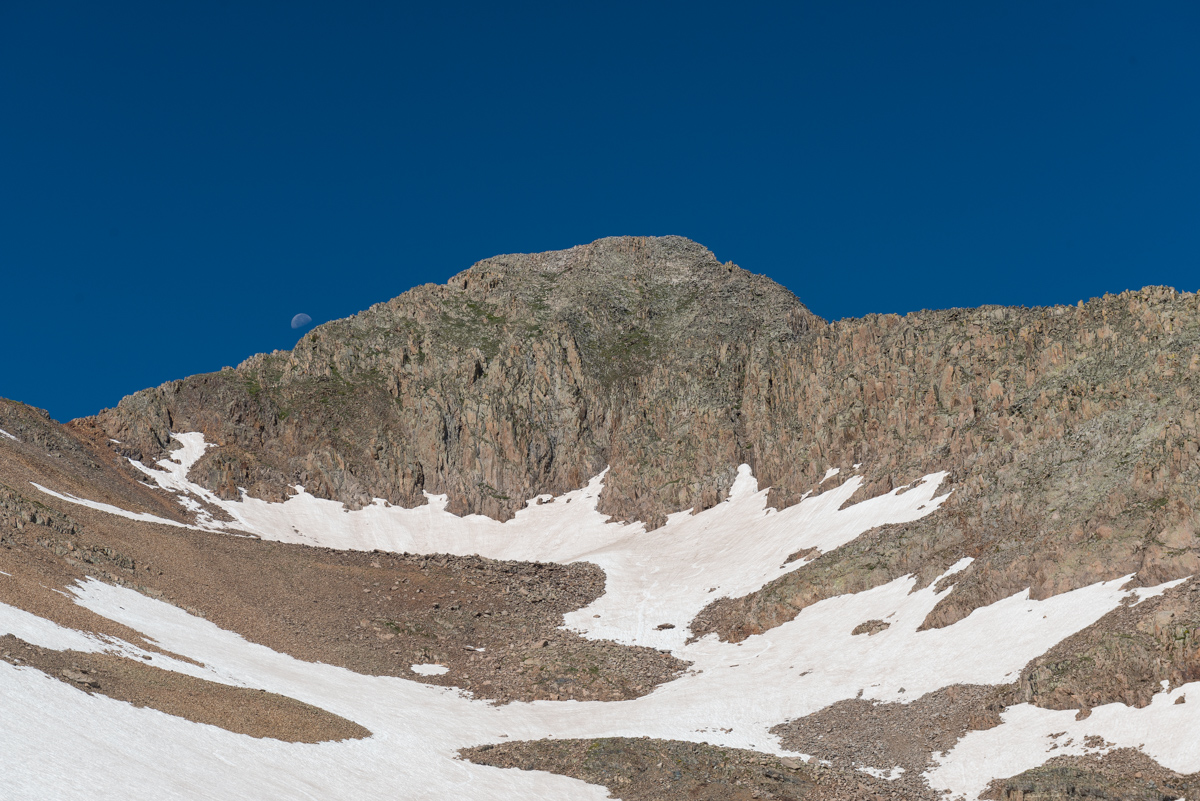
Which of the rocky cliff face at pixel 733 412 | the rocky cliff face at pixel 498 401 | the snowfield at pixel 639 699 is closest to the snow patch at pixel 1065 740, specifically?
the snowfield at pixel 639 699

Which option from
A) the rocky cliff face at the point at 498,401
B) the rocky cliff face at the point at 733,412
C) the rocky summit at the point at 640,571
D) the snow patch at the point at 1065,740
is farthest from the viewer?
the rocky cliff face at the point at 498,401

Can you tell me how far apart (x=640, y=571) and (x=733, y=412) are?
3059cm

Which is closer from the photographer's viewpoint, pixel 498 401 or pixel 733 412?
pixel 733 412

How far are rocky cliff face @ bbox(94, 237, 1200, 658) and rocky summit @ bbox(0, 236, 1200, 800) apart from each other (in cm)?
A: 35

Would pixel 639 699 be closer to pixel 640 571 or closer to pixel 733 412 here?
pixel 640 571

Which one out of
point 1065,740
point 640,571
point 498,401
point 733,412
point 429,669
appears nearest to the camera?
point 1065,740

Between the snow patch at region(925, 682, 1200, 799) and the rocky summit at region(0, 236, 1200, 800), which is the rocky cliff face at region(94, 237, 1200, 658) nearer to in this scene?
the rocky summit at region(0, 236, 1200, 800)

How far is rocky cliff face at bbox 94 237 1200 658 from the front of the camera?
43.0m

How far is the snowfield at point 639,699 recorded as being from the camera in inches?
890

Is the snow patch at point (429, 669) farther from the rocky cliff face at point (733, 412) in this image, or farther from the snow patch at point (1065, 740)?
the snow patch at point (1065, 740)

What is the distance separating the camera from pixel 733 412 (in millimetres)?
92312

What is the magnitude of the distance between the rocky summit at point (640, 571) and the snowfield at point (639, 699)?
0.58ft

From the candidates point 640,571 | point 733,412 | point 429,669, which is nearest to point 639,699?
point 429,669

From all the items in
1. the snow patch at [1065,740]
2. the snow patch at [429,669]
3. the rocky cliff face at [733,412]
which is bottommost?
the snow patch at [1065,740]
